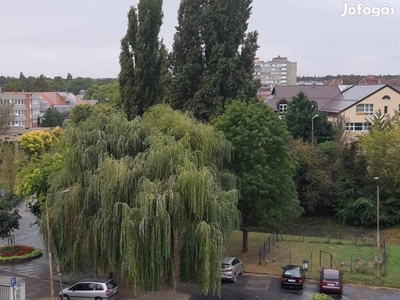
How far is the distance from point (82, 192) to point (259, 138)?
11.0m

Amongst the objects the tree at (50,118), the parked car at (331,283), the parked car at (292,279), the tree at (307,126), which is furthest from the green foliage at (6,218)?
the tree at (50,118)

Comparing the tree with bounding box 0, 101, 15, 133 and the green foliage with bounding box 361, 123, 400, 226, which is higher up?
the tree with bounding box 0, 101, 15, 133

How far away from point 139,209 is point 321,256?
14.3 meters

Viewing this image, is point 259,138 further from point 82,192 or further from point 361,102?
point 361,102

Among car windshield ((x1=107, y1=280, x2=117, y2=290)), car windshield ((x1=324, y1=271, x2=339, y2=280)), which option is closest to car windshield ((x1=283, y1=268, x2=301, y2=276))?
car windshield ((x1=324, y1=271, x2=339, y2=280))

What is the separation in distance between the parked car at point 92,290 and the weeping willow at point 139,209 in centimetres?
64

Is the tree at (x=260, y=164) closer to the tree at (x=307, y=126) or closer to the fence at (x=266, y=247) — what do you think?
the fence at (x=266, y=247)

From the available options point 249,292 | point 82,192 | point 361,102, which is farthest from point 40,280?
point 361,102

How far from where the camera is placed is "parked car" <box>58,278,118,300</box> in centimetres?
2191

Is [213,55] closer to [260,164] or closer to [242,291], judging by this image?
[260,164]

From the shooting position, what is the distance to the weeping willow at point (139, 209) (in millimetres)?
19922

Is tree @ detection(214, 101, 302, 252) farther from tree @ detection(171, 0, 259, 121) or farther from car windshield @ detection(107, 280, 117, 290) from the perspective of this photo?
car windshield @ detection(107, 280, 117, 290)

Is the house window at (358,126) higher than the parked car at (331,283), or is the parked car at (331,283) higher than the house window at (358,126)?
the house window at (358,126)

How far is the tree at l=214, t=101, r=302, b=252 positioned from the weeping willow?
464 cm
